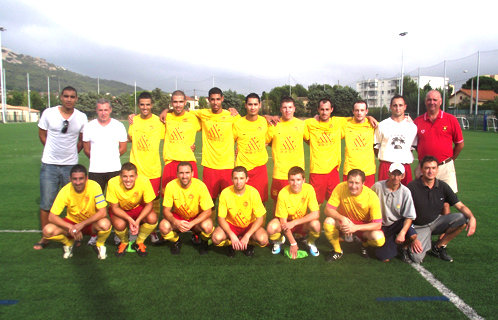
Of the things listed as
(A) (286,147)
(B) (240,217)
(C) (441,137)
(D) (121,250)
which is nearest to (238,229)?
(B) (240,217)

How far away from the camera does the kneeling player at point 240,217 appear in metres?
3.97

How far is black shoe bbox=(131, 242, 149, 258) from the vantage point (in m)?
3.96

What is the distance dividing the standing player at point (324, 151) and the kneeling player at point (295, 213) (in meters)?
0.61

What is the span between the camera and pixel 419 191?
13.2 feet

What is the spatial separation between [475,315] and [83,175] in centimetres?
409

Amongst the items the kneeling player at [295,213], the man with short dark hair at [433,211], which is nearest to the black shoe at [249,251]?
the kneeling player at [295,213]

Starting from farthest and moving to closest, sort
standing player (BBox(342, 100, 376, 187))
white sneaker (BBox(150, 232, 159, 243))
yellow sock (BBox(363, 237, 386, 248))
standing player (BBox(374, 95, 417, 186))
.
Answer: standing player (BBox(342, 100, 376, 187)) → standing player (BBox(374, 95, 417, 186)) → white sneaker (BBox(150, 232, 159, 243)) → yellow sock (BBox(363, 237, 386, 248))

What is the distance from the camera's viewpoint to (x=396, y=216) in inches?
156

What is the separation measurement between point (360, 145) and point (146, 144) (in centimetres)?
298

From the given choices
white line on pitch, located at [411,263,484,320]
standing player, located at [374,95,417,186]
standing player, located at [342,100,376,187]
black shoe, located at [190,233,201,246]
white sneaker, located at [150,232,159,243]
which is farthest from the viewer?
standing player, located at [342,100,376,187]

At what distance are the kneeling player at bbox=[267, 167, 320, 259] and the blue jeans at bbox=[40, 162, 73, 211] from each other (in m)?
2.81

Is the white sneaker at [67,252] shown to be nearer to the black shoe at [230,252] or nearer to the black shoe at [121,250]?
the black shoe at [121,250]

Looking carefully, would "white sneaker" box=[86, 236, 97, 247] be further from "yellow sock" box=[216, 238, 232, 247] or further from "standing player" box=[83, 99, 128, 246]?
"yellow sock" box=[216, 238, 232, 247]

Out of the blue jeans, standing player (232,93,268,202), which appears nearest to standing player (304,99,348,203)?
standing player (232,93,268,202)
